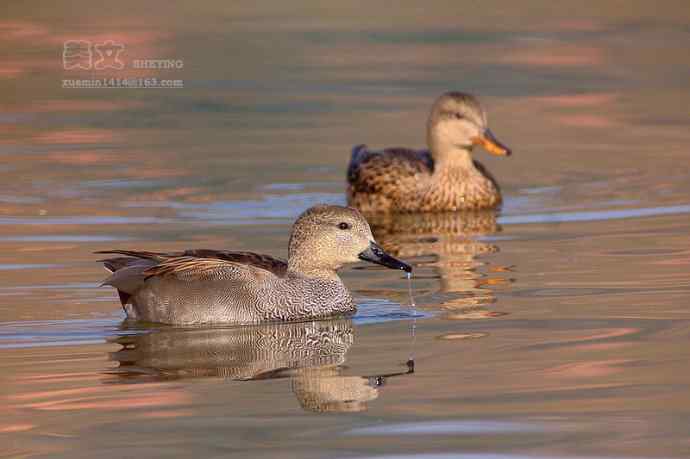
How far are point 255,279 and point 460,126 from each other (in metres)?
6.04

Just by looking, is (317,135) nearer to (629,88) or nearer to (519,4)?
(629,88)

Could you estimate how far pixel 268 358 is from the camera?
377 inches

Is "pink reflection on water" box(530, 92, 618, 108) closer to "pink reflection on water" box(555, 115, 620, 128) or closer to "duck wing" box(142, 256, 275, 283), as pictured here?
"pink reflection on water" box(555, 115, 620, 128)

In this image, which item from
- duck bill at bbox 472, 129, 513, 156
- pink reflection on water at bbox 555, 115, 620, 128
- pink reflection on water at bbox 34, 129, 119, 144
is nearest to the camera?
duck bill at bbox 472, 129, 513, 156

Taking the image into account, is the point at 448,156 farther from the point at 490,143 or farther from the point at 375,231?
the point at 375,231

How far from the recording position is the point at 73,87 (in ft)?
77.4

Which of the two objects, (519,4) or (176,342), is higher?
(519,4)

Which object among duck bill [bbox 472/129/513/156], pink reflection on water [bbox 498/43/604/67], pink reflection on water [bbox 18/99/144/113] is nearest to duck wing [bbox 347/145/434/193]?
duck bill [bbox 472/129/513/156]

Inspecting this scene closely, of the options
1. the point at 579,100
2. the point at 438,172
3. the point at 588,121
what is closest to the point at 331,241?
the point at 438,172

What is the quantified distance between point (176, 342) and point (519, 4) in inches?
905

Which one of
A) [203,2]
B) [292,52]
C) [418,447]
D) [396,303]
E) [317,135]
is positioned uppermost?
[203,2]

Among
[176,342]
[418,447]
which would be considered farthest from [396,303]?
[418,447]

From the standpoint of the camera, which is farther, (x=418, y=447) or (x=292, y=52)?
(x=292, y=52)

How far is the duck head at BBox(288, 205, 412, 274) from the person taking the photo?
1098cm
